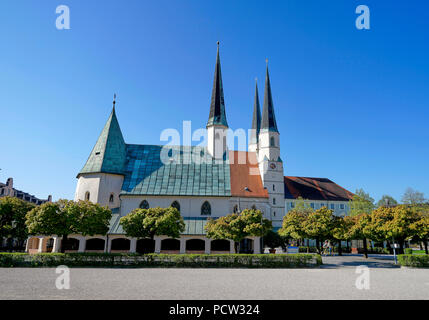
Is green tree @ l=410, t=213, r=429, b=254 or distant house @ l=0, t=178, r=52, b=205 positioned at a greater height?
distant house @ l=0, t=178, r=52, b=205

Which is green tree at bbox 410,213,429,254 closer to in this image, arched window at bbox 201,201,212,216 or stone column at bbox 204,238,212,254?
stone column at bbox 204,238,212,254

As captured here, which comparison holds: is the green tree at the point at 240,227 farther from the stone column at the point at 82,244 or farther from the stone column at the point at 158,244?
the stone column at the point at 82,244

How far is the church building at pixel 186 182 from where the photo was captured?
3994cm

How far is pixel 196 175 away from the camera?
4678 centimetres

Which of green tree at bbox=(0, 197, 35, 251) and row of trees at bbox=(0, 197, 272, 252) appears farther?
green tree at bbox=(0, 197, 35, 251)

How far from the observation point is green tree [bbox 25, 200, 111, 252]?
29406mm

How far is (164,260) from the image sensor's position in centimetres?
2945

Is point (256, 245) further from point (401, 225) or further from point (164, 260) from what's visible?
point (401, 225)

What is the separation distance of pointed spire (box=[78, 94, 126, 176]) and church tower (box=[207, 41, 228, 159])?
48.3 ft

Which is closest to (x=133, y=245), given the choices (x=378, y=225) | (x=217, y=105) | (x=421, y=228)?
(x=217, y=105)

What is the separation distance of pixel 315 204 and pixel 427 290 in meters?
63.8

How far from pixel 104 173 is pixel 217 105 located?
22975mm

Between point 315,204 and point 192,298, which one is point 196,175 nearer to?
point 192,298

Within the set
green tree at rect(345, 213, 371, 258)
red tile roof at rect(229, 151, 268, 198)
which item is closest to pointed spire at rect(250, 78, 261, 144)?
red tile roof at rect(229, 151, 268, 198)
